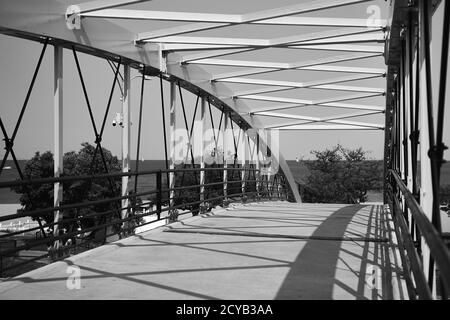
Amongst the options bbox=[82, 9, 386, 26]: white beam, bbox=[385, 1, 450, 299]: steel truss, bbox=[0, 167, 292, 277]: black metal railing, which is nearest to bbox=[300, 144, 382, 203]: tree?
bbox=[0, 167, 292, 277]: black metal railing

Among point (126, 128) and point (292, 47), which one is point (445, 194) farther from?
point (126, 128)

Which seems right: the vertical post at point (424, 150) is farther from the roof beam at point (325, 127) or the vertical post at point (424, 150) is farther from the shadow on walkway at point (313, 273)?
the roof beam at point (325, 127)

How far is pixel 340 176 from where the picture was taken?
126 ft

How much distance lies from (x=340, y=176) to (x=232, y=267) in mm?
34221

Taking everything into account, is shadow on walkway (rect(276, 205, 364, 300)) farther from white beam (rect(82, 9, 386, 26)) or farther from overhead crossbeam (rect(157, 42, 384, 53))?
overhead crossbeam (rect(157, 42, 384, 53))

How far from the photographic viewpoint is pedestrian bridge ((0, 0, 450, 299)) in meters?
4.18

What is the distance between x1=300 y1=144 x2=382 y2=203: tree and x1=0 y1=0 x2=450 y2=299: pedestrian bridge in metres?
19.9

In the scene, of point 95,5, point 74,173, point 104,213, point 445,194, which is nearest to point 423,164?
point 104,213

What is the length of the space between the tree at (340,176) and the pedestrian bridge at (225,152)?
19867 mm

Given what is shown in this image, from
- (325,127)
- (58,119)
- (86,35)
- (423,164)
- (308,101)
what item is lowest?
(423,164)

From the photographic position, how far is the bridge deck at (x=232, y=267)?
4.24 m

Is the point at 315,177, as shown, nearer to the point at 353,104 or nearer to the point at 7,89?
the point at 353,104

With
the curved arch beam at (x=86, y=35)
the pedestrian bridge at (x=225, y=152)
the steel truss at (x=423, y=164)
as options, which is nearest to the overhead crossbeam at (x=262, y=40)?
the pedestrian bridge at (x=225, y=152)

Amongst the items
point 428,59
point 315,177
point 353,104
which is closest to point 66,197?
point 315,177
